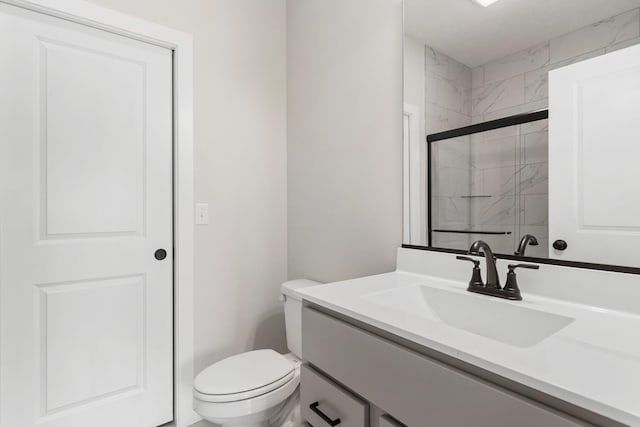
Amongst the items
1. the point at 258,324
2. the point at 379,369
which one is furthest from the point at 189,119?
the point at 379,369

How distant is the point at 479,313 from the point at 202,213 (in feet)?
4.47

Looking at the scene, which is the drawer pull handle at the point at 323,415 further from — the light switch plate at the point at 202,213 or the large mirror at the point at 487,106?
the light switch plate at the point at 202,213

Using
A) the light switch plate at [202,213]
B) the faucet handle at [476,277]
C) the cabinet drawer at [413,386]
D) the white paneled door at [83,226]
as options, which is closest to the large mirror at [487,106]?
the faucet handle at [476,277]

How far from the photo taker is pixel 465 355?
1.96 ft

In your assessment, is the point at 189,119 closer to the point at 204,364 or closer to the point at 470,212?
the point at 204,364

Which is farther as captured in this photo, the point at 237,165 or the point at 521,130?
the point at 237,165

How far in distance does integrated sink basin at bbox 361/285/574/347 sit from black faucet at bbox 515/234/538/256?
0.20 m

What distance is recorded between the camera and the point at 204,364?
69.0 inches

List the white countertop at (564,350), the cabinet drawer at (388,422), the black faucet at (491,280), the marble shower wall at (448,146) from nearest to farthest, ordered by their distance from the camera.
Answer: the white countertop at (564,350)
the cabinet drawer at (388,422)
the black faucet at (491,280)
the marble shower wall at (448,146)

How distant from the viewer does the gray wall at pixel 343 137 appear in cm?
145

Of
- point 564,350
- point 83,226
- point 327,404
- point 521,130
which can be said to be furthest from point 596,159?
point 83,226

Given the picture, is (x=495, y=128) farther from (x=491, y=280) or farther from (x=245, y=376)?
(x=245, y=376)

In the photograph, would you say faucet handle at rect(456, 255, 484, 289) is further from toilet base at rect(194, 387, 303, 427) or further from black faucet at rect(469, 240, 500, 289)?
toilet base at rect(194, 387, 303, 427)

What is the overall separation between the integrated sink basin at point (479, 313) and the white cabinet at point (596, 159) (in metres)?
0.23
